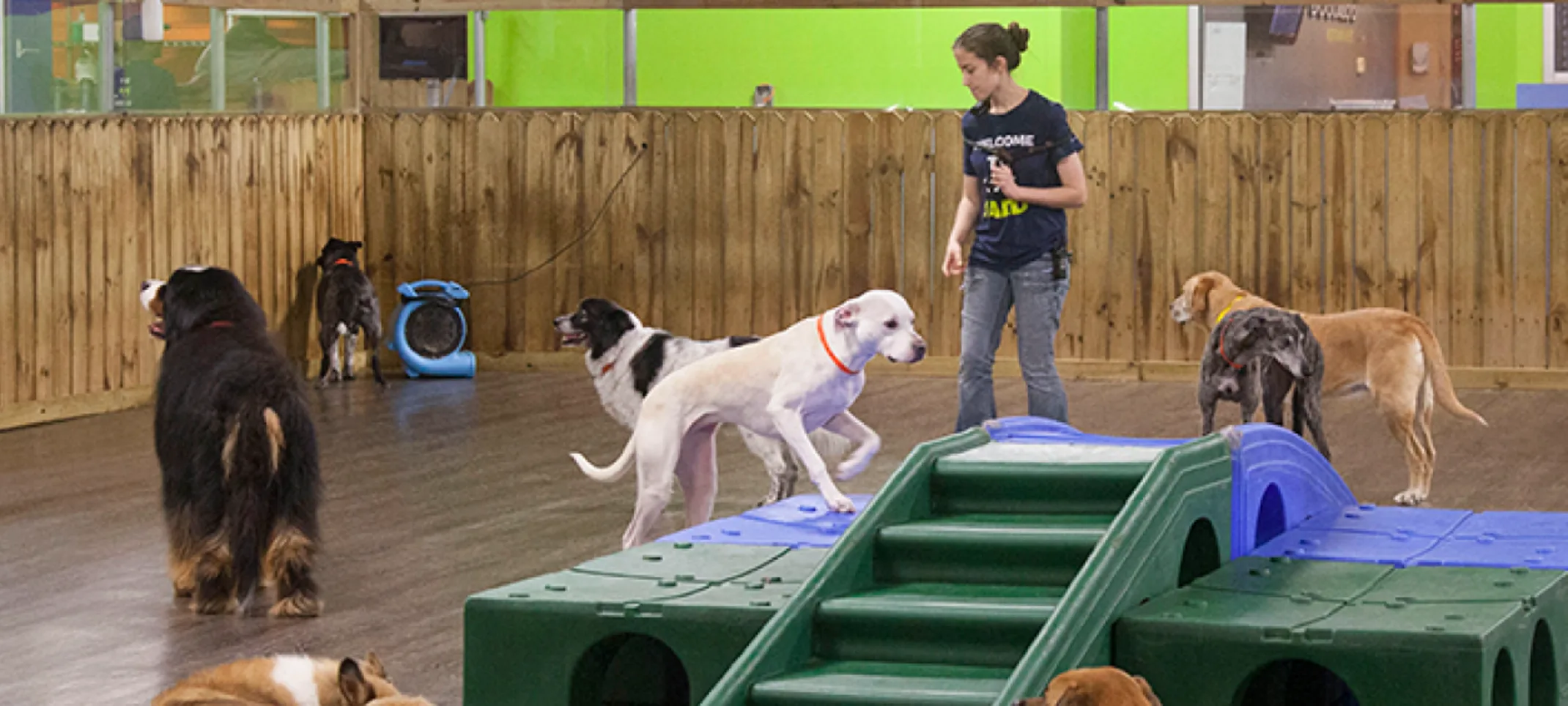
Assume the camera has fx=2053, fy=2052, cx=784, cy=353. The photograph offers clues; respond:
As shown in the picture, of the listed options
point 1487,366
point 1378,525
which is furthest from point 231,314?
point 1487,366

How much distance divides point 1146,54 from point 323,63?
16.8 feet

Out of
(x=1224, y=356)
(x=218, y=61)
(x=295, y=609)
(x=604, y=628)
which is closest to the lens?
(x=604, y=628)

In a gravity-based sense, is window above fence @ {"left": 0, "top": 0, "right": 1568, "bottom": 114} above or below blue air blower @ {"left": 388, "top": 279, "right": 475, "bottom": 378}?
above

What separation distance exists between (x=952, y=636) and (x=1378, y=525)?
1574mm

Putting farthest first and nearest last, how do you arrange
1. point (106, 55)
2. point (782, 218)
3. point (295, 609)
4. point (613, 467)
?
point (782, 218) < point (106, 55) < point (613, 467) < point (295, 609)

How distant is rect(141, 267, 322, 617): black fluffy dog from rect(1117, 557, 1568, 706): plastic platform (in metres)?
2.88

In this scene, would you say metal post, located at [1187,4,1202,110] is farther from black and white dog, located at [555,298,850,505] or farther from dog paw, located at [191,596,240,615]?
dog paw, located at [191,596,240,615]

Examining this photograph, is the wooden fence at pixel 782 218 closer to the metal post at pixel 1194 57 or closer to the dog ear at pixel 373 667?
the metal post at pixel 1194 57

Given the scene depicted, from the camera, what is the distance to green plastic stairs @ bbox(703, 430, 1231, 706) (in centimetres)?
386

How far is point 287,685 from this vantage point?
368 centimetres

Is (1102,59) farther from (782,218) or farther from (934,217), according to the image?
(782,218)

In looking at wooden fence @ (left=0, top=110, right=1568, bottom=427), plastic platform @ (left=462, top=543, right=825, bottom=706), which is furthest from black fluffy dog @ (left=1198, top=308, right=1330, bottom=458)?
wooden fence @ (left=0, top=110, right=1568, bottom=427)

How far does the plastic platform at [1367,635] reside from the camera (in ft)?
12.0

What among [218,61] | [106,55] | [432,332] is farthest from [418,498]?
[218,61]
